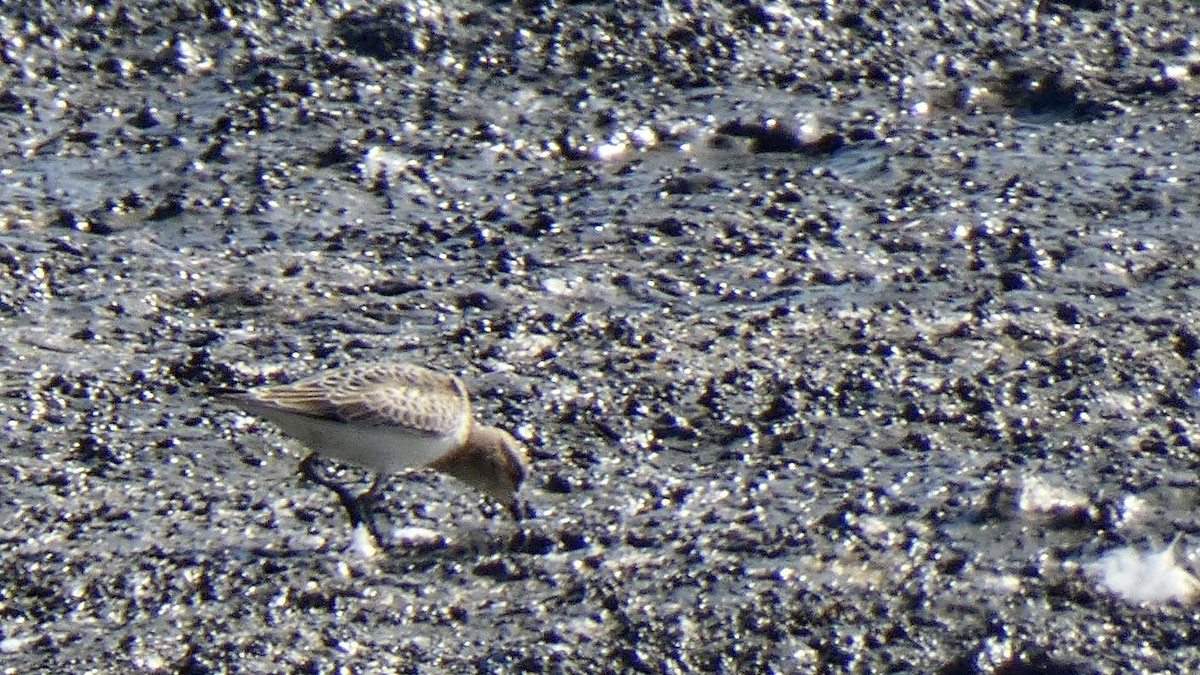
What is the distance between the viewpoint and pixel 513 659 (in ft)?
15.3

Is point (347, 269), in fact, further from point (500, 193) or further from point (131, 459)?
point (131, 459)

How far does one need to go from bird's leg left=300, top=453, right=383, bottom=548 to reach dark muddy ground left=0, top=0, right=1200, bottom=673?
0.20 ft

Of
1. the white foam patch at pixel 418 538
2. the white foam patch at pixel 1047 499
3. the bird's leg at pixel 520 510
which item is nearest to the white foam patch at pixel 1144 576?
the white foam patch at pixel 1047 499

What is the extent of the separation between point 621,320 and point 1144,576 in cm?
196

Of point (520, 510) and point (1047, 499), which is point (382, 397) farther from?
point (1047, 499)

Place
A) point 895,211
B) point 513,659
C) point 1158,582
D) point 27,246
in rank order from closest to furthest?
point 513,659 → point 1158,582 → point 27,246 → point 895,211

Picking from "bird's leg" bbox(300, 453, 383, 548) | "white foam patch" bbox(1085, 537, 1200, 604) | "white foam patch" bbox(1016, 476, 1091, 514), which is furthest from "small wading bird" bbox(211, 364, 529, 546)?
"white foam patch" bbox(1085, 537, 1200, 604)

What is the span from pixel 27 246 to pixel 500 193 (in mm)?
1725

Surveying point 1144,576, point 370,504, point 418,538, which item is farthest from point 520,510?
point 1144,576

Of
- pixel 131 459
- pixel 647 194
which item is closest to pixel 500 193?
pixel 647 194

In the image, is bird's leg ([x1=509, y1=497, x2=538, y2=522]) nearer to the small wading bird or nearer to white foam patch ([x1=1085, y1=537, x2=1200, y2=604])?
the small wading bird

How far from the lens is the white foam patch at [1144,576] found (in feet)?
16.3

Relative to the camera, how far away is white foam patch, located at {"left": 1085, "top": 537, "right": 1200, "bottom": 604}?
4.96 m

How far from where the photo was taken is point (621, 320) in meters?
6.13
